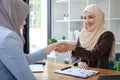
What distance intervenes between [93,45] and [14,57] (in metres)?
1.76

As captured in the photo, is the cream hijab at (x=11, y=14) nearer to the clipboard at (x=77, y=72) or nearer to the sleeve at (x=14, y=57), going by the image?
the sleeve at (x=14, y=57)

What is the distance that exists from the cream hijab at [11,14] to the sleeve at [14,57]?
0.14 meters

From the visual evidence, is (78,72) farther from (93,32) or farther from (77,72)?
(93,32)

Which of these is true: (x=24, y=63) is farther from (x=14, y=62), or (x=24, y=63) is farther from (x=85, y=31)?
(x=85, y=31)

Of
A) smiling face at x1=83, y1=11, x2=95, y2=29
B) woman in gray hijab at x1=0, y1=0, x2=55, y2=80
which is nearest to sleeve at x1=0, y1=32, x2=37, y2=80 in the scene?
woman in gray hijab at x1=0, y1=0, x2=55, y2=80

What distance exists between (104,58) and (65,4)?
250cm

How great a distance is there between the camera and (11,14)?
1.29 m

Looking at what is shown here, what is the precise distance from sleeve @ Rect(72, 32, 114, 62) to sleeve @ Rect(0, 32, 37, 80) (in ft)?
4.10

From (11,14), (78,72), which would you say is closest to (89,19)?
(78,72)

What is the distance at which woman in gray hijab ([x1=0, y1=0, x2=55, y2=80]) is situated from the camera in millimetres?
1138

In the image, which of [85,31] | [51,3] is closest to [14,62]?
[85,31]

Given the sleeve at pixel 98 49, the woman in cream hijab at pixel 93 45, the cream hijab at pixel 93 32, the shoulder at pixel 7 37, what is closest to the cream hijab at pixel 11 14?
the shoulder at pixel 7 37

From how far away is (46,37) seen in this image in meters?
4.86

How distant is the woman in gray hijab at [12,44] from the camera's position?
1.14 meters
